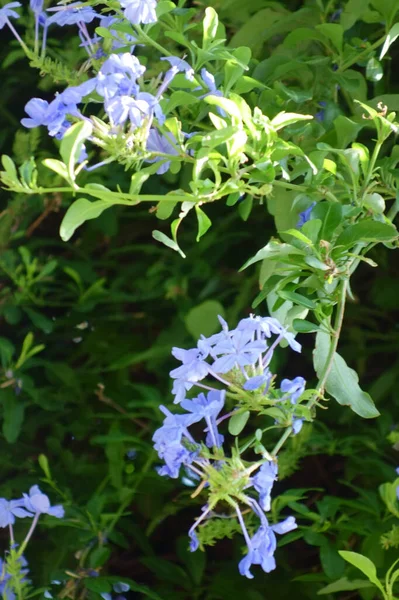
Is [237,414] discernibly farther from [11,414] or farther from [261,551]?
[11,414]

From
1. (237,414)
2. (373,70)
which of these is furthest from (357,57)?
(237,414)

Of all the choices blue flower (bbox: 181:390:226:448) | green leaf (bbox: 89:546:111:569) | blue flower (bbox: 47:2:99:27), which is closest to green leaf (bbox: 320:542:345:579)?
green leaf (bbox: 89:546:111:569)

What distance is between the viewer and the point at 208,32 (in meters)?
0.73

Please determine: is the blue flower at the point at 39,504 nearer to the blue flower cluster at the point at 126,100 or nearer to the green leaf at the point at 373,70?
the blue flower cluster at the point at 126,100

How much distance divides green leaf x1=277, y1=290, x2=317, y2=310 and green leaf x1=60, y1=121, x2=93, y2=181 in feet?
0.60

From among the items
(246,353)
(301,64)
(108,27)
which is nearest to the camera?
(246,353)

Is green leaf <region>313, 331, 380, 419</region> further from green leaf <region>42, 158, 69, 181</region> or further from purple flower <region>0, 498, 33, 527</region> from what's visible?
purple flower <region>0, 498, 33, 527</region>

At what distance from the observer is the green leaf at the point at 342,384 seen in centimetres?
73

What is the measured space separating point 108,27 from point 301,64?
0.21 meters

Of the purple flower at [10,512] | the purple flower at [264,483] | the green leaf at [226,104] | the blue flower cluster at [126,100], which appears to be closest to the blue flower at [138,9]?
the blue flower cluster at [126,100]

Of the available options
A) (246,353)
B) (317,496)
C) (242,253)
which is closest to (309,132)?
(246,353)

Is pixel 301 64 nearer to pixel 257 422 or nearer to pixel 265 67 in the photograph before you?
pixel 265 67

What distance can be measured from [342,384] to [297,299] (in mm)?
104

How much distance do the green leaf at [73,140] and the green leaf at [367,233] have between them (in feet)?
0.70
